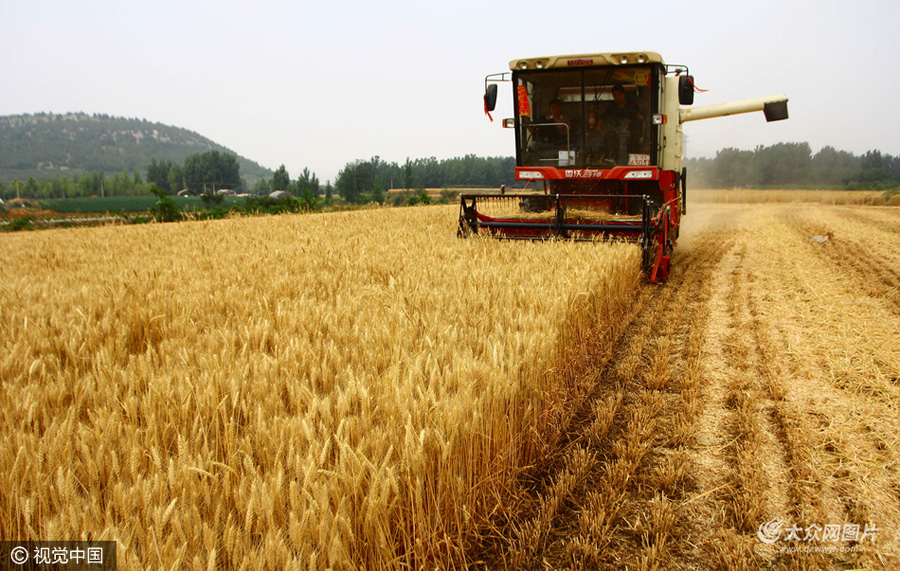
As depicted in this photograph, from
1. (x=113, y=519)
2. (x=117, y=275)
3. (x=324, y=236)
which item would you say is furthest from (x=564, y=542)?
(x=324, y=236)

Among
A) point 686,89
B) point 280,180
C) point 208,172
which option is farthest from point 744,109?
point 208,172

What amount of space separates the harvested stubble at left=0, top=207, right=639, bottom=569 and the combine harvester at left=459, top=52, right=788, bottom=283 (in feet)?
10.1

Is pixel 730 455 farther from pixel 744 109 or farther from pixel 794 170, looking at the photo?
pixel 794 170

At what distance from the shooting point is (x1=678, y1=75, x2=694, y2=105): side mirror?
721 centimetres

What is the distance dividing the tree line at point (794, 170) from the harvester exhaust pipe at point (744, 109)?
76.4 ft

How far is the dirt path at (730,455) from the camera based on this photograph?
2.01 meters

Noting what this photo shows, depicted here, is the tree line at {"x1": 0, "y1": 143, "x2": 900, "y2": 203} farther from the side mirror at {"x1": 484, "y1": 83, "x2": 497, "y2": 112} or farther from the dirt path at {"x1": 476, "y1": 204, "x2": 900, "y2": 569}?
the dirt path at {"x1": 476, "y1": 204, "x2": 900, "y2": 569}

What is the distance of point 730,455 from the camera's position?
2.66 metres

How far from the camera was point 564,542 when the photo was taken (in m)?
2.04

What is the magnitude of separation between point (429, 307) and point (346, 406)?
5.27 ft

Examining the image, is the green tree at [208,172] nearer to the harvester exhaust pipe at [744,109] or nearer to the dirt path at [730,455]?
the harvester exhaust pipe at [744,109]

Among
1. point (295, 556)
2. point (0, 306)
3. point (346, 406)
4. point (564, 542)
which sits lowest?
point (564, 542)

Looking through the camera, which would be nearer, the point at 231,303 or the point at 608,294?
the point at 231,303

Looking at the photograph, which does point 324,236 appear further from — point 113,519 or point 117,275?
point 113,519
